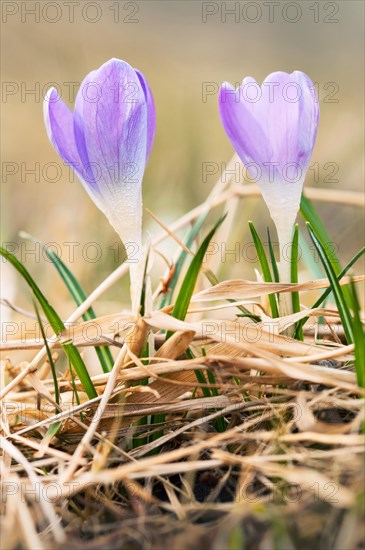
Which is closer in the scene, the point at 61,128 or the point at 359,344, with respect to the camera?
the point at 359,344

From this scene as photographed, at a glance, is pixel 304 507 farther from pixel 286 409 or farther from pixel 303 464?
pixel 286 409

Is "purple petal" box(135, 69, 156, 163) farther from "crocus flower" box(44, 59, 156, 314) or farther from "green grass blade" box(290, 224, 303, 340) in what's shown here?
"green grass blade" box(290, 224, 303, 340)

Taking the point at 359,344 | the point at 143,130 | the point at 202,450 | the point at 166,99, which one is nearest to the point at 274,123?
the point at 143,130

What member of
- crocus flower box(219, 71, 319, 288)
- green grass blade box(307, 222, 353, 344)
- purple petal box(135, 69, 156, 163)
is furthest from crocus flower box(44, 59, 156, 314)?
green grass blade box(307, 222, 353, 344)

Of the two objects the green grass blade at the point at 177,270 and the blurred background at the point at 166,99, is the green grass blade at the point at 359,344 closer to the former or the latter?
the green grass blade at the point at 177,270

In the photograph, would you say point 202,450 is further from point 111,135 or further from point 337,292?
point 111,135

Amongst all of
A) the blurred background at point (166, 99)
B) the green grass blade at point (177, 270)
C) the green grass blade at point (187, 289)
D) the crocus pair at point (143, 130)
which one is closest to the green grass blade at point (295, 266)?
the crocus pair at point (143, 130)

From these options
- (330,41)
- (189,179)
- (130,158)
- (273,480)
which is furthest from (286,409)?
(330,41)
